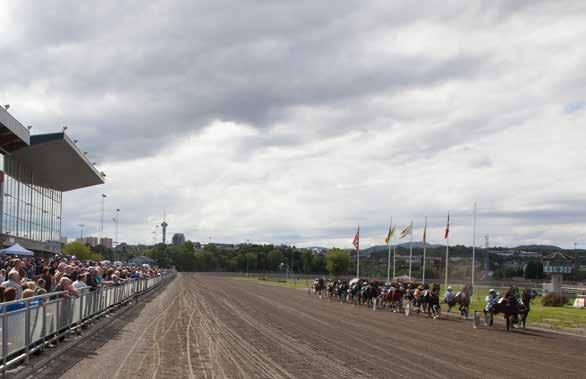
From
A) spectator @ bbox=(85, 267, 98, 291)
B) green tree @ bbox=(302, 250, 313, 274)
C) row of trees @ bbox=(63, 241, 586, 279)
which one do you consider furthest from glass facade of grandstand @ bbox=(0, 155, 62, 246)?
green tree @ bbox=(302, 250, 313, 274)

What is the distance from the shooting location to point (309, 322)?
26031 mm

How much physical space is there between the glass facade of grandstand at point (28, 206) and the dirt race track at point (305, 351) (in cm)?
2459

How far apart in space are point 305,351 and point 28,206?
44285 mm

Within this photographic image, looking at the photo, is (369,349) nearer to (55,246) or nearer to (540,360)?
(540,360)

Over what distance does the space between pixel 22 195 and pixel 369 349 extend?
41926 millimetres

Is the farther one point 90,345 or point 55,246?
point 55,246

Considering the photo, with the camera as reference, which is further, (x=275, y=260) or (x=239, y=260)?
(x=275, y=260)

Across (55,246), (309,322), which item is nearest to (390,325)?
(309,322)

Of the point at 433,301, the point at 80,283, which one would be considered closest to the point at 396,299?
the point at 433,301

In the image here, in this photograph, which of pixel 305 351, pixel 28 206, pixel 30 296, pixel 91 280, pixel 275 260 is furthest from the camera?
pixel 275 260

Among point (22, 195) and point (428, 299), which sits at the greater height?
point (22, 195)

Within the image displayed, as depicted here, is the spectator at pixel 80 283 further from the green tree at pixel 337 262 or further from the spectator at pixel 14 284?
the green tree at pixel 337 262

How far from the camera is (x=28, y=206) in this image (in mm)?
55719

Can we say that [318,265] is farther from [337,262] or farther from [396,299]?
[396,299]
